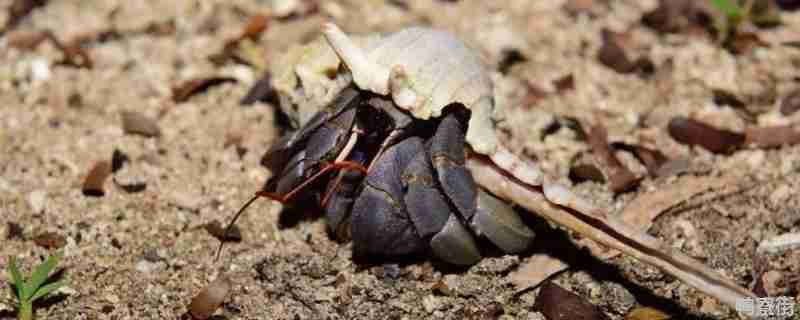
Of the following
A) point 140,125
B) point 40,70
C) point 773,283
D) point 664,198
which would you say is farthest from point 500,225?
point 40,70

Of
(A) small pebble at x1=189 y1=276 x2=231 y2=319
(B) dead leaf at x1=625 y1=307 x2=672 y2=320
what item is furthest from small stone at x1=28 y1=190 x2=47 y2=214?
(B) dead leaf at x1=625 y1=307 x2=672 y2=320

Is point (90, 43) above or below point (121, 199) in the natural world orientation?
above

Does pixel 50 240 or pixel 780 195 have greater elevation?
pixel 50 240

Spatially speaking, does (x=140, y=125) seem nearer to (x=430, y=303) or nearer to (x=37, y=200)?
(x=37, y=200)

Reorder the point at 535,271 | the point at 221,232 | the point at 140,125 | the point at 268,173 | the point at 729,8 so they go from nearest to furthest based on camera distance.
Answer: the point at 535,271 → the point at 221,232 → the point at 268,173 → the point at 140,125 → the point at 729,8

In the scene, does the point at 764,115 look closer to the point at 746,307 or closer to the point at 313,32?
the point at 746,307

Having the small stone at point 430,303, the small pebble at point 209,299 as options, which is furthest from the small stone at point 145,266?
the small stone at point 430,303

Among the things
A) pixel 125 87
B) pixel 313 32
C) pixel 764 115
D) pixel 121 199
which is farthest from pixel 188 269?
pixel 764 115
